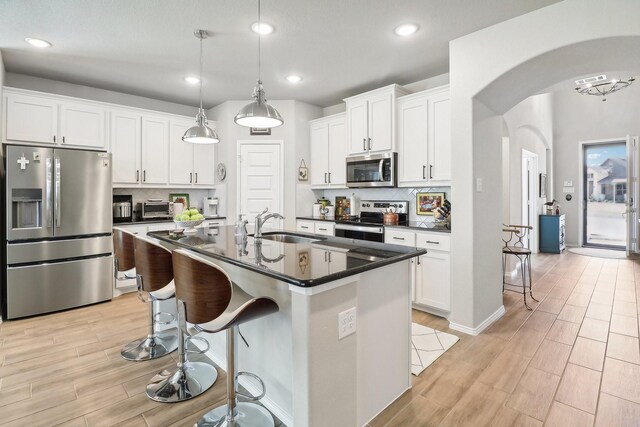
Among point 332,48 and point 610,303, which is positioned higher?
point 332,48

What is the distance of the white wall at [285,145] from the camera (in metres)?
5.11

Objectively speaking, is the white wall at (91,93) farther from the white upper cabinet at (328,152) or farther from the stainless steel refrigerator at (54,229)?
the white upper cabinet at (328,152)

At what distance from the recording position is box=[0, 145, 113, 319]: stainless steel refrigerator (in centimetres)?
343

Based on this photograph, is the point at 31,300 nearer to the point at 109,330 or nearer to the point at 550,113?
the point at 109,330

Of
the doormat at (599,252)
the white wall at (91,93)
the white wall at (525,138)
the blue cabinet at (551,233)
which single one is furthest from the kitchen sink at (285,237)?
the doormat at (599,252)

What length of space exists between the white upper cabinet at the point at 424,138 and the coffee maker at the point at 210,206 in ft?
10.0

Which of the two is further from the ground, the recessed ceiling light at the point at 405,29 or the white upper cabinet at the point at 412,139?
the recessed ceiling light at the point at 405,29

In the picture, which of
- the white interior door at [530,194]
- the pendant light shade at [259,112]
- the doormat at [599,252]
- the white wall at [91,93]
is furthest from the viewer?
the doormat at [599,252]

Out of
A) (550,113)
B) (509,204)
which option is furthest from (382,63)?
(550,113)

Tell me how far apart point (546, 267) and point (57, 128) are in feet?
24.9

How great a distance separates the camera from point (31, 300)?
3525 millimetres

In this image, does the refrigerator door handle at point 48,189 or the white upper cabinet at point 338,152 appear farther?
the white upper cabinet at point 338,152

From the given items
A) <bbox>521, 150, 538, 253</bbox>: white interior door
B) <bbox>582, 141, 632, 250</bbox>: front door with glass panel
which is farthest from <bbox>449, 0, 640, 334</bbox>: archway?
<bbox>582, 141, 632, 250</bbox>: front door with glass panel

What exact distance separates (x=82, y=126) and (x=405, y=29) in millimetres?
4001
